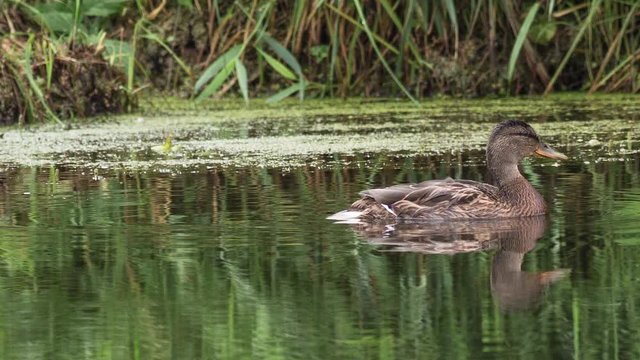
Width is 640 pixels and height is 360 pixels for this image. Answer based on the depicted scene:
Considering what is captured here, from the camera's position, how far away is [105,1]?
12961 millimetres

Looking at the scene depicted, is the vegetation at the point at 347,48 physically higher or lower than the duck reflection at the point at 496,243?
higher

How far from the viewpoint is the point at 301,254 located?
5590 mm

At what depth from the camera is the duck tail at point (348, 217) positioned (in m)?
6.47

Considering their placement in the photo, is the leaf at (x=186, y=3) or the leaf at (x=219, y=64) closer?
the leaf at (x=219, y=64)

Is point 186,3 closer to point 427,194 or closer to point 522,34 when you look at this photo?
point 522,34

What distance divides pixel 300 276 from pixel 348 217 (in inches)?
54.8

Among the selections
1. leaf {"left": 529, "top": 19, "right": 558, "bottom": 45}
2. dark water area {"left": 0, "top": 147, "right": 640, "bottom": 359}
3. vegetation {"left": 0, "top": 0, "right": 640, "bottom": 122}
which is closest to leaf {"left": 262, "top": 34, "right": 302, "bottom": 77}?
vegetation {"left": 0, "top": 0, "right": 640, "bottom": 122}

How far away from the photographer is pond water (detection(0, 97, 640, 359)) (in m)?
4.20

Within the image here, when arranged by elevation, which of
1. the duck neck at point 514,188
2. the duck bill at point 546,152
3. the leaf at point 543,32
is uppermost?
the leaf at point 543,32

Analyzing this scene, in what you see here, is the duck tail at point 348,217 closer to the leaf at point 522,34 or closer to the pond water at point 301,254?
the pond water at point 301,254

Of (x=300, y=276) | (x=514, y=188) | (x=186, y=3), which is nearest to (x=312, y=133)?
(x=186, y=3)

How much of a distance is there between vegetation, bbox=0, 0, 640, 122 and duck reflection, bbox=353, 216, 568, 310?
4.92m

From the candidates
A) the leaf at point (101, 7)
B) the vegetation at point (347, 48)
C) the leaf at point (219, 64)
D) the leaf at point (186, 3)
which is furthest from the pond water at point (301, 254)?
the leaf at point (186, 3)

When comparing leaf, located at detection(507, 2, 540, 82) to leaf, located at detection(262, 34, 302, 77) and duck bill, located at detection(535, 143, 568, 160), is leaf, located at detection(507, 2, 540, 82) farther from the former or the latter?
duck bill, located at detection(535, 143, 568, 160)
